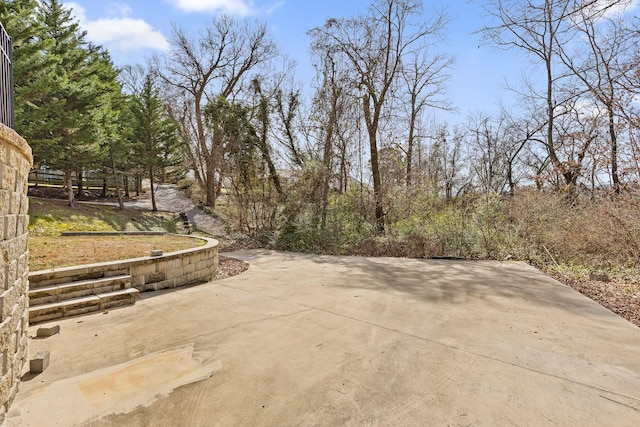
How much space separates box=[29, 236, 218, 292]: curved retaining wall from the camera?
377cm

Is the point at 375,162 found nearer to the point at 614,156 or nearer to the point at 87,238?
the point at 614,156

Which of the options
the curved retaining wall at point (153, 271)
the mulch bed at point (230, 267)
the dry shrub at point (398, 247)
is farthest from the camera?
the dry shrub at point (398, 247)

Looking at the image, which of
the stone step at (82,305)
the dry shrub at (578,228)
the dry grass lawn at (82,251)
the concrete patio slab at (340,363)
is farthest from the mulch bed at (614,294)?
the dry grass lawn at (82,251)

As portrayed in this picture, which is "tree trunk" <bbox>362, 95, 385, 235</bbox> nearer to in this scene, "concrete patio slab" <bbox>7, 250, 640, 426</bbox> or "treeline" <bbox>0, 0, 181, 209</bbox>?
"concrete patio slab" <bbox>7, 250, 640, 426</bbox>

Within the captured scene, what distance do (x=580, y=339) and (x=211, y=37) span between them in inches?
842

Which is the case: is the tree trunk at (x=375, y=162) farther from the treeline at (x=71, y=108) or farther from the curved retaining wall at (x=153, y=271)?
the treeline at (x=71, y=108)

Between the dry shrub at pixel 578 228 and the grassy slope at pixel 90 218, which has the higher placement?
the dry shrub at pixel 578 228

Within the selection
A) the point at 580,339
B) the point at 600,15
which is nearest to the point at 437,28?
the point at 600,15

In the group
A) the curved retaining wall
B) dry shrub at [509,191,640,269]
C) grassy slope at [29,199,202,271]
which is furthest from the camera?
dry shrub at [509,191,640,269]

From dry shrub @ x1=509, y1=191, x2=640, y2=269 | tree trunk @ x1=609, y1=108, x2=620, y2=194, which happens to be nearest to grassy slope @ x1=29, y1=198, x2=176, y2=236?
dry shrub @ x1=509, y1=191, x2=640, y2=269

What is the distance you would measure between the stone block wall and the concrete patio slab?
0.21 m

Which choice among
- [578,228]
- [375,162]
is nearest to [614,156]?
[578,228]

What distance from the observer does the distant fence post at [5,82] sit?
2.08 metres

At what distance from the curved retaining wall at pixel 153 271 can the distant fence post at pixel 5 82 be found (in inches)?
79.0
